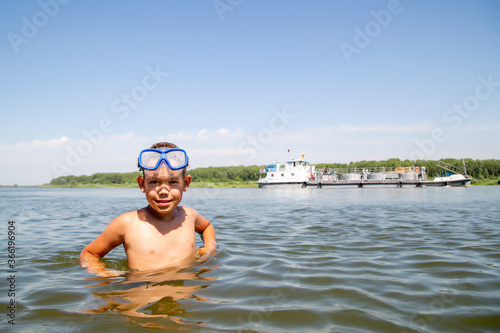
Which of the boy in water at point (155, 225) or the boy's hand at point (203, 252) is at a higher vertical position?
the boy in water at point (155, 225)

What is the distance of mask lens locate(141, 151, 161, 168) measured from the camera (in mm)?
3219

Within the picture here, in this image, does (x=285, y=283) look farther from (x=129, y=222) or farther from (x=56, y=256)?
(x=56, y=256)

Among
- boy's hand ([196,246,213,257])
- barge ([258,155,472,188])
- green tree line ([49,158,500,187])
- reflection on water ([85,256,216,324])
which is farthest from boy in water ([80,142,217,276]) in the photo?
green tree line ([49,158,500,187])

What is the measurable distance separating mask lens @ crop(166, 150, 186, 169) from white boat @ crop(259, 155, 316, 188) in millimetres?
46729

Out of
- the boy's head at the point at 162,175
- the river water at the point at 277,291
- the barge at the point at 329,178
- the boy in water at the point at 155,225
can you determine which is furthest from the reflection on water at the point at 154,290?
the barge at the point at 329,178

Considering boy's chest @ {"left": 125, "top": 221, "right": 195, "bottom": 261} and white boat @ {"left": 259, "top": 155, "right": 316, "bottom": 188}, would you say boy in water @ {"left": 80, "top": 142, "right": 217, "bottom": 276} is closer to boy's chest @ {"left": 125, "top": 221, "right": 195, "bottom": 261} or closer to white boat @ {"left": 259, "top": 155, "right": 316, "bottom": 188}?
boy's chest @ {"left": 125, "top": 221, "right": 195, "bottom": 261}

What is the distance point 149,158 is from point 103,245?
109 centimetres

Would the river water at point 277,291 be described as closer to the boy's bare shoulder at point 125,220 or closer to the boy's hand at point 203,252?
the boy's hand at point 203,252

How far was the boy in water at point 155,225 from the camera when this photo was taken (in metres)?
3.22

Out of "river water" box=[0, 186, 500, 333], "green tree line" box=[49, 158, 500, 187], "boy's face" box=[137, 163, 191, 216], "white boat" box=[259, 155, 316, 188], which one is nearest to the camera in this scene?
"river water" box=[0, 186, 500, 333]

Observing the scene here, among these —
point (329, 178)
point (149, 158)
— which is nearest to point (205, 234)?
point (149, 158)

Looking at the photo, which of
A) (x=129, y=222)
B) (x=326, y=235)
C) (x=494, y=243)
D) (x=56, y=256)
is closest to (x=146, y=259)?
(x=129, y=222)

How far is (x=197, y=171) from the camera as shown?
384 ft

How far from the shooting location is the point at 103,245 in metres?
3.40
